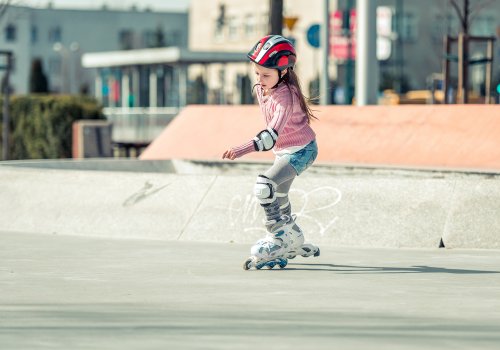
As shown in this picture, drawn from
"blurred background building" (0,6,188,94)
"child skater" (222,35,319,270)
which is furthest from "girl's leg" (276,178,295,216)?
"blurred background building" (0,6,188,94)

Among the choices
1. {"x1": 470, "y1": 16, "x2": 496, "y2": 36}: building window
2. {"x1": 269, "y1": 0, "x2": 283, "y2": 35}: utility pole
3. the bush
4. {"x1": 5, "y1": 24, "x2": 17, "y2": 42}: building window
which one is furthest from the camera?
{"x1": 5, "y1": 24, "x2": 17, "y2": 42}: building window

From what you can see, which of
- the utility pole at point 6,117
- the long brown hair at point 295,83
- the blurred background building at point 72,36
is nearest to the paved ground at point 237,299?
the long brown hair at point 295,83

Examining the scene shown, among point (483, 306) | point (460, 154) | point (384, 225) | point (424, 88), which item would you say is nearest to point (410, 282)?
point (483, 306)

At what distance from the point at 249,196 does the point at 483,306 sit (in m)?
4.26

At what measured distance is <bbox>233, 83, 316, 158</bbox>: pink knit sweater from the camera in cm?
871

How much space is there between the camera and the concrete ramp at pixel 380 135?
43.9ft

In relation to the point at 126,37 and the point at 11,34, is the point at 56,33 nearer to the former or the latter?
the point at 11,34

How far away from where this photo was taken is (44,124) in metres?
24.5

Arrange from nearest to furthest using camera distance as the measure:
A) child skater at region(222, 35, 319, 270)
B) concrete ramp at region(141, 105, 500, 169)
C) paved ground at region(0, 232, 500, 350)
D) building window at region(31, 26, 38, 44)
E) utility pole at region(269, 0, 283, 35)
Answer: paved ground at region(0, 232, 500, 350)
child skater at region(222, 35, 319, 270)
concrete ramp at region(141, 105, 500, 169)
utility pole at region(269, 0, 283, 35)
building window at region(31, 26, 38, 44)

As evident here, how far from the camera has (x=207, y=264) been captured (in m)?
9.20

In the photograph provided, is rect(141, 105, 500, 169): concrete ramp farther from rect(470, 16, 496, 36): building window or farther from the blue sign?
rect(470, 16, 496, 36): building window

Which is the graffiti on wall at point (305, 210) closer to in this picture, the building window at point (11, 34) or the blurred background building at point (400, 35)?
the blurred background building at point (400, 35)

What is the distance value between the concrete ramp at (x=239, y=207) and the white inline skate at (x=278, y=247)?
154cm

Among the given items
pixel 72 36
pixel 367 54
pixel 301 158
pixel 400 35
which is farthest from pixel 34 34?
pixel 301 158
